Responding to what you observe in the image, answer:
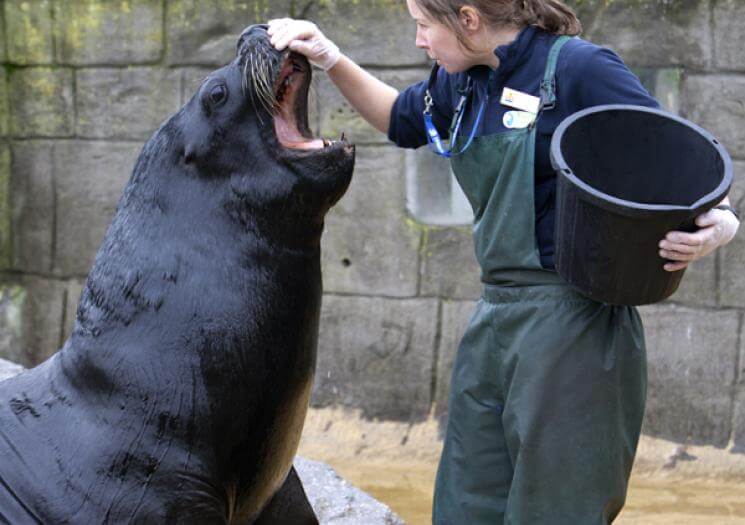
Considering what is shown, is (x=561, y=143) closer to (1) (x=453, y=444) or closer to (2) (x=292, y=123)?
(2) (x=292, y=123)

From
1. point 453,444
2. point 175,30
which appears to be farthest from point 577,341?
point 175,30

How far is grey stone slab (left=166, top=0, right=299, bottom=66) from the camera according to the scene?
232 inches

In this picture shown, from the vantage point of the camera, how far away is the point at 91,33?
621 centimetres

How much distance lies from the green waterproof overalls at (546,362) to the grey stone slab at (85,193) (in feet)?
12.7

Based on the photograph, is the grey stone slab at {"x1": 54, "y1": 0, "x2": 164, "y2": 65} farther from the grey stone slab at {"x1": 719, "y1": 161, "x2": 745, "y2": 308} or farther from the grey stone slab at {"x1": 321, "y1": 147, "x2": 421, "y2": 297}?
the grey stone slab at {"x1": 719, "y1": 161, "x2": 745, "y2": 308}

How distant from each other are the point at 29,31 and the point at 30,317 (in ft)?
5.27

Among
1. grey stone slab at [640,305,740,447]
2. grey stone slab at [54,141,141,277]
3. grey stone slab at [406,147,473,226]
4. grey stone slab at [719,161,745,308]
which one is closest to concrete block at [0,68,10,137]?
grey stone slab at [54,141,141,277]

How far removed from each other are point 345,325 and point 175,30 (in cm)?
179

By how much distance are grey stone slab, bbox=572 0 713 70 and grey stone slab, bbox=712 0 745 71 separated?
4 centimetres

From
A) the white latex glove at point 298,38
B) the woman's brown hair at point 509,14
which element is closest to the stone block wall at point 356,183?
the woman's brown hair at point 509,14

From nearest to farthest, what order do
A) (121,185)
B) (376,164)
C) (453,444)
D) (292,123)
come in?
(292,123), (453,444), (376,164), (121,185)

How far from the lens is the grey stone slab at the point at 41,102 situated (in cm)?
634

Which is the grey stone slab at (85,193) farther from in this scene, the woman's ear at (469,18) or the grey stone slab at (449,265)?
the woman's ear at (469,18)

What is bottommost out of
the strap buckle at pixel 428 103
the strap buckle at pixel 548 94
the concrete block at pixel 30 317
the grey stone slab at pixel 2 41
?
the concrete block at pixel 30 317
